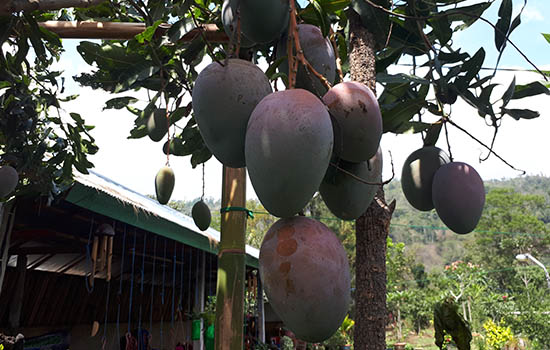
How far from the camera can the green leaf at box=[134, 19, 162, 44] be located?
127cm

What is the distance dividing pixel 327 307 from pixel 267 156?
229 mm

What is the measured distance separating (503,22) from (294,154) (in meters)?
0.91

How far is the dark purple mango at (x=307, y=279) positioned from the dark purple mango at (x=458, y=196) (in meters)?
0.47

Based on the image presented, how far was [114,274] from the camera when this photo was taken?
724 centimetres

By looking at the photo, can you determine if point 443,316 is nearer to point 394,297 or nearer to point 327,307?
point 327,307

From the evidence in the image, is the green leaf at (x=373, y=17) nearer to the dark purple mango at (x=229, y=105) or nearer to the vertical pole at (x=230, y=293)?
the dark purple mango at (x=229, y=105)

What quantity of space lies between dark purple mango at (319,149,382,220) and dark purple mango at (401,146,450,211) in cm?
36

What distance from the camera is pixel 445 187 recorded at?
994mm

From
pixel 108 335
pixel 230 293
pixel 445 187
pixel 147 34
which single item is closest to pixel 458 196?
pixel 445 187

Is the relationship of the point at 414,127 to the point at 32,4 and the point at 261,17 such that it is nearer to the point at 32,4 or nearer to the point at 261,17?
the point at 261,17

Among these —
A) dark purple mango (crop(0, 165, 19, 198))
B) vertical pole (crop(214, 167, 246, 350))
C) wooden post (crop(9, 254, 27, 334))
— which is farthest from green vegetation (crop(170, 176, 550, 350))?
vertical pole (crop(214, 167, 246, 350))

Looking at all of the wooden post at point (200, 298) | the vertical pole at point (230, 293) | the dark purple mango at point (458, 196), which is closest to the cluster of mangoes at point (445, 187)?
the dark purple mango at point (458, 196)

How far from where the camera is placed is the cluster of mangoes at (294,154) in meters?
0.56

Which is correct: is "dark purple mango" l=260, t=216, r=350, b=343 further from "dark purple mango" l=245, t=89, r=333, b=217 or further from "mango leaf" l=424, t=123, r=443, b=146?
"mango leaf" l=424, t=123, r=443, b=146
